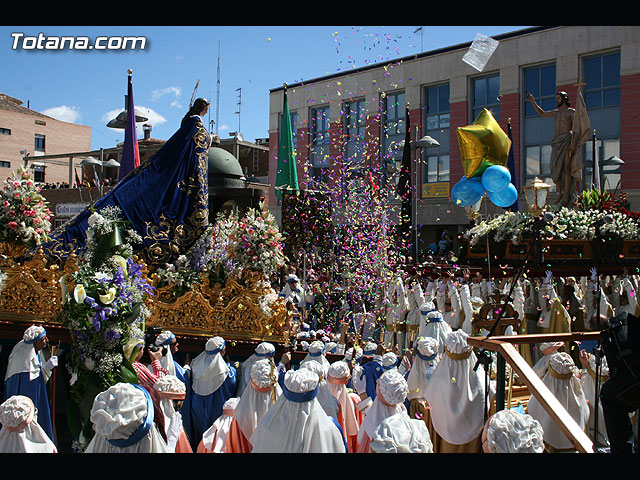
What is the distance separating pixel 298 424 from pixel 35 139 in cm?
3801

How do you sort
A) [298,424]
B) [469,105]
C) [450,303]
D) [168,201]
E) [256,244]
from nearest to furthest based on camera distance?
[298,424]
[256,244]
[168,201]
[450,303]
[469,105]

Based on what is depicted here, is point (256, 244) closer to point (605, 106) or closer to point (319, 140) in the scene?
point (605, 106)

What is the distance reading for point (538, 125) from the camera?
2505cm

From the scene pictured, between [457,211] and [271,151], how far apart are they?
1014 centimetres

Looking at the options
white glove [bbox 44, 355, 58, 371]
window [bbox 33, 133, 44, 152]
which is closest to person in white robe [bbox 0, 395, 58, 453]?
white glove [bbox 44, 355, 58, 371]

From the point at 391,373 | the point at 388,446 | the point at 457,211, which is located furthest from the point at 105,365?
the point at 457,211

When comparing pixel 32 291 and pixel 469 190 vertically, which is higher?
pixel 469 190

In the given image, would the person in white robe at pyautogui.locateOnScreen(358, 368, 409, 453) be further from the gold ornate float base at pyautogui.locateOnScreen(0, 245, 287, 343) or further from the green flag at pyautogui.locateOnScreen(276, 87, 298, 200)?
the green flag at pyautogui.locateOnScreen(276, 87, 298, 200)

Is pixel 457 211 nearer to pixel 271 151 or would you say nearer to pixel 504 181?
pixel 271 151

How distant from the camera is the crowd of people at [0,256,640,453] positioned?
3486 mm

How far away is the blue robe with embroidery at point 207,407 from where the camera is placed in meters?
6.54

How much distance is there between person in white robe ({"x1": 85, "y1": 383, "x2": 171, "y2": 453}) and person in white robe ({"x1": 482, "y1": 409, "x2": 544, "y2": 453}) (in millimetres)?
2054

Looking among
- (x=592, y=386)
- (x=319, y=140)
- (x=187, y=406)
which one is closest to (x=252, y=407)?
(x=187, y=406)

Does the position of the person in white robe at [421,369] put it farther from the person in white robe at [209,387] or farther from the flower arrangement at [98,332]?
the flower arrangement at [98,332]
